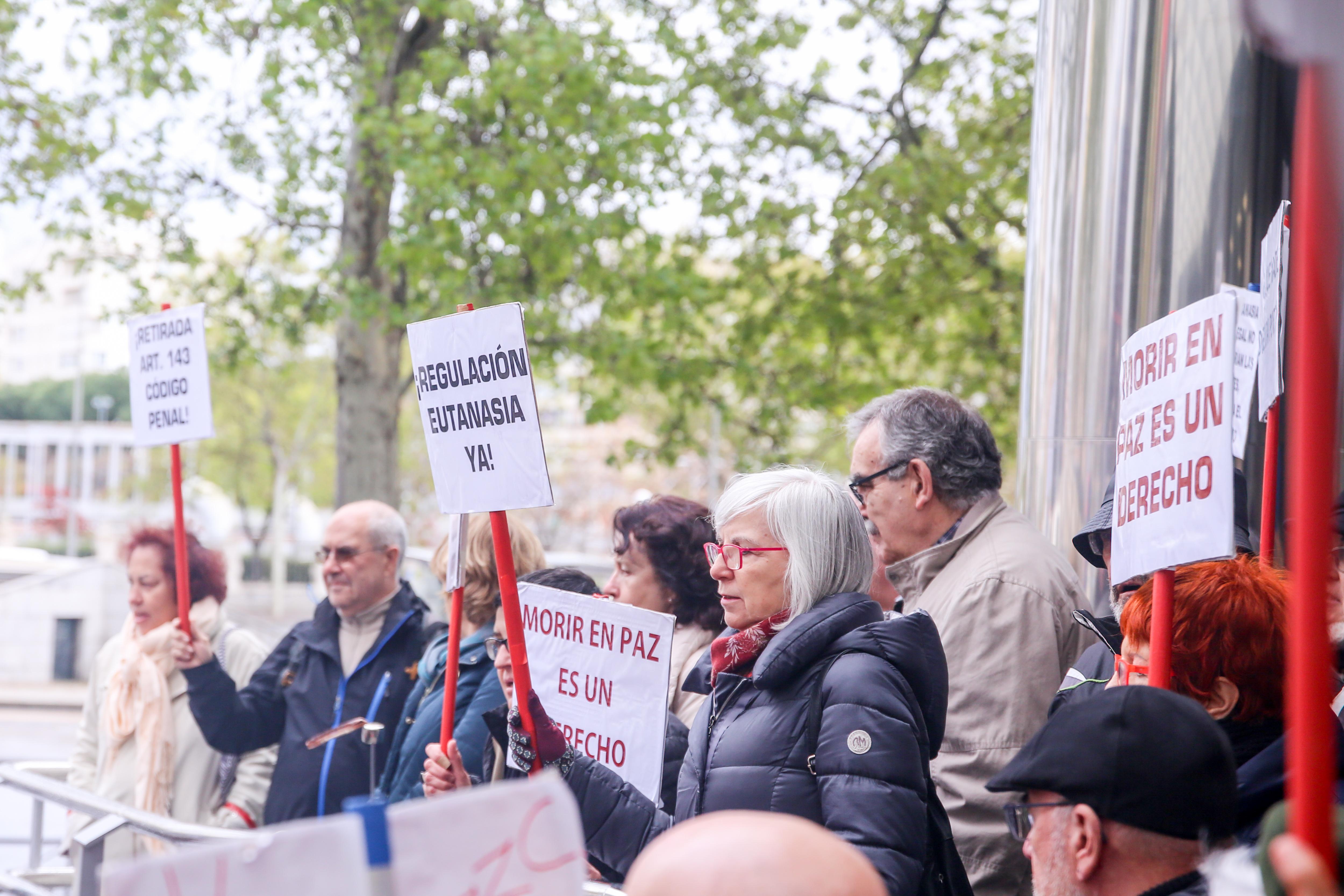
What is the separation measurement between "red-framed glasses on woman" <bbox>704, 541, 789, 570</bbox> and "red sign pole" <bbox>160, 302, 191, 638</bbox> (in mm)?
2049

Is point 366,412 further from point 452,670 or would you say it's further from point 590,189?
point 452,670

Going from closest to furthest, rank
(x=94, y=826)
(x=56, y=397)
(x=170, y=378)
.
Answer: (x=94, y=826) < (x=170, y=378) < (x=56, y=397)

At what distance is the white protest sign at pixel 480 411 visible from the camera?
2.91m

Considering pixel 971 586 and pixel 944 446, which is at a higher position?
pixel 944 446

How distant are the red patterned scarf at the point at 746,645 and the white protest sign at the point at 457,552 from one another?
739mm

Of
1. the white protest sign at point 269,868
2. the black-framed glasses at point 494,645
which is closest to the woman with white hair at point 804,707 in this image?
the black-framed glasses at point 494,645

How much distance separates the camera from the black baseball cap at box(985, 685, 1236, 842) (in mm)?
1756

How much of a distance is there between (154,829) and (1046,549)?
228cm

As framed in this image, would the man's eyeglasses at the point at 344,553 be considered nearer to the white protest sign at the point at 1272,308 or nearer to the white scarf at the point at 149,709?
the white scarf at the point at 149,709

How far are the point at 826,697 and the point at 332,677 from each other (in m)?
2.39

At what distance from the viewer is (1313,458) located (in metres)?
0.93

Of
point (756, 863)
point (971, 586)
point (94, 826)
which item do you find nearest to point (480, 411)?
point (971, 586)

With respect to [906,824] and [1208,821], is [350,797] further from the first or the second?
[1208,821]

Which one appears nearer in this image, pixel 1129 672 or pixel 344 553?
pixel 1129 672
